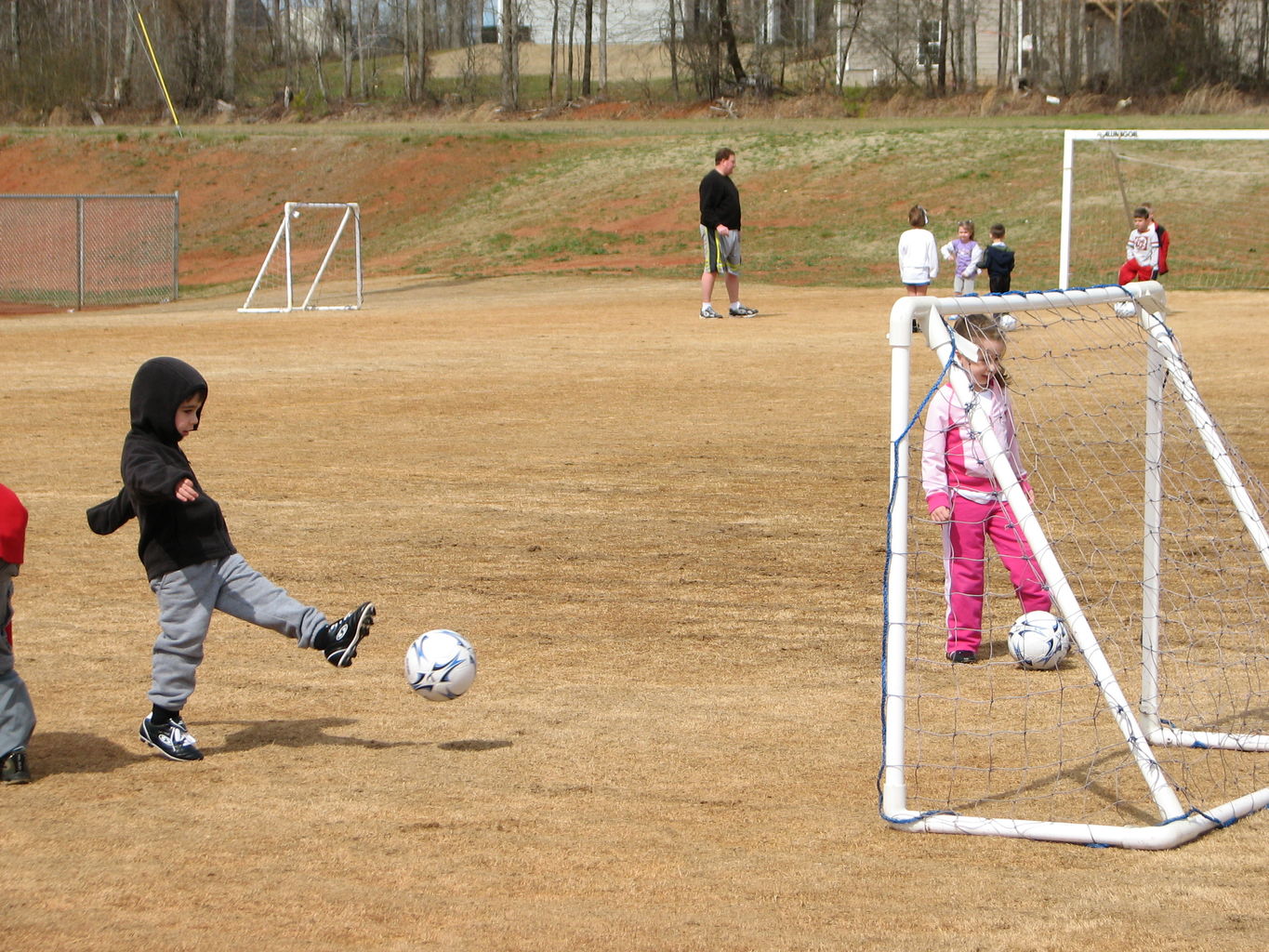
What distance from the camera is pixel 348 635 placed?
5000 mm

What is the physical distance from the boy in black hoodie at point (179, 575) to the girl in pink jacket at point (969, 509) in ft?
7.99

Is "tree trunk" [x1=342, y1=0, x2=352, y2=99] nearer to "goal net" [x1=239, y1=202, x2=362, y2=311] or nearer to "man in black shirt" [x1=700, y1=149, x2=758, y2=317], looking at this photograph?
"goal net" [x1=239, y1=202, x2=362, y2=311]

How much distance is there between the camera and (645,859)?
4207 mm

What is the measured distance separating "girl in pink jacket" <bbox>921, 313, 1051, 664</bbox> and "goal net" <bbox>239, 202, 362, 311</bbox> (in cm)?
1575

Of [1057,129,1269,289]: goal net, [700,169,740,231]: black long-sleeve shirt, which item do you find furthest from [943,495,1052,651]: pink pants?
[1057,129,1269,289]: goal net

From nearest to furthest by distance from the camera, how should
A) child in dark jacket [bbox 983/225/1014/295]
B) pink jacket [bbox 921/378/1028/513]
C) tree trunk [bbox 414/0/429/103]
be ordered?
pink jacket [bbox 921/378/1028/513] → child in dark jacket [bbox 983/225/1014/295] → tree trunk [bbox 414/0/429/103]

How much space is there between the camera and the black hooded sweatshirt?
4973 millimetres

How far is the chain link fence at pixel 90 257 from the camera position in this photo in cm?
2816

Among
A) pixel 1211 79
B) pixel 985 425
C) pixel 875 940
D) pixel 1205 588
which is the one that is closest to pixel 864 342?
pixel 1205 588

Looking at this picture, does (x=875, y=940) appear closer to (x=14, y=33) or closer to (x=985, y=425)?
(x=985, y=425)

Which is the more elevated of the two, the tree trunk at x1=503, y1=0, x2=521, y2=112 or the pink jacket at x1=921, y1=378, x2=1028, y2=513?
the tree trunk at x1=503, y1=0, x2=521, y2=112

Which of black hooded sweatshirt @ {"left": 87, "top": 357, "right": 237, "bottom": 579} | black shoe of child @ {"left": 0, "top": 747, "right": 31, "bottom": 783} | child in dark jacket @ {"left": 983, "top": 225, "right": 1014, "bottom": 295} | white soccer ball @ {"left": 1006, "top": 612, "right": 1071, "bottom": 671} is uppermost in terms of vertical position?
child in dark jacket @ {"left": 983, "top": 225, "right": 1014, "bottom": 295}

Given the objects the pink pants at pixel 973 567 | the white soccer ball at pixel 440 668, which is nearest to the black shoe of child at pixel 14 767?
the white soccer ball at pixel 440 668

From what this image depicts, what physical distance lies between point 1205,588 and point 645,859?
13.6 feet
